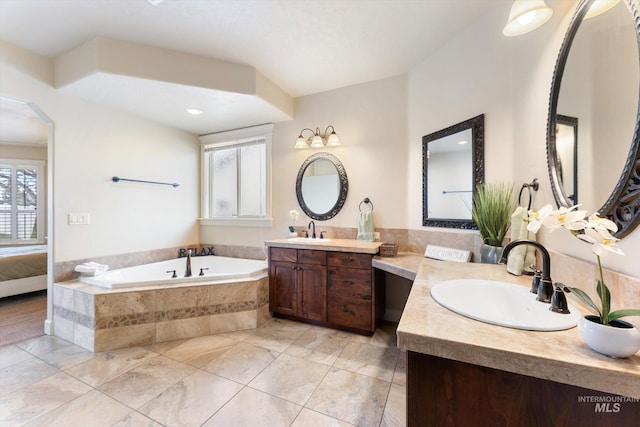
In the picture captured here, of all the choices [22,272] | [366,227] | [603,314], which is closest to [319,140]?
[366,227]

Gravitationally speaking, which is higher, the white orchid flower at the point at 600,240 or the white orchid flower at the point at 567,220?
the white orchid flower at the point at 567,220

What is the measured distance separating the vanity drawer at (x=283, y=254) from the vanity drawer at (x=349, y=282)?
0.40 meters

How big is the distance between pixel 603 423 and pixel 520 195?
127 centimetres

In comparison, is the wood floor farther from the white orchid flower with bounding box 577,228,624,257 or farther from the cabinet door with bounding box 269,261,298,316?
the white orchid flower with bounding box 577,228,624,257

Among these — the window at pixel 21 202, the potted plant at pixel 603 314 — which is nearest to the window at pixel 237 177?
the potted plant at pixel 603 314

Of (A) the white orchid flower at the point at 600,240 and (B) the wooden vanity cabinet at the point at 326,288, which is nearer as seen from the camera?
(A) the white orchid flower at the point at 600,240

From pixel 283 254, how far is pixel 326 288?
0.59m

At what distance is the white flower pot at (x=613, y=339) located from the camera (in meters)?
0.60

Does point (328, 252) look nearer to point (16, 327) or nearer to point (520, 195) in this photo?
point (520, 195)

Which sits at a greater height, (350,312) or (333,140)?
(333,140)

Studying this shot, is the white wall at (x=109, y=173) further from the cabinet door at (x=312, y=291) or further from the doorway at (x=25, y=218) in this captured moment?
the cabinet door at (x=312, y=291)

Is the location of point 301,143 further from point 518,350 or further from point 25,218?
point 25,218

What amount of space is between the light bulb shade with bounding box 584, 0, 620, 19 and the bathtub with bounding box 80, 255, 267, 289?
9.42 feet

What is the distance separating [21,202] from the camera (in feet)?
15.2
